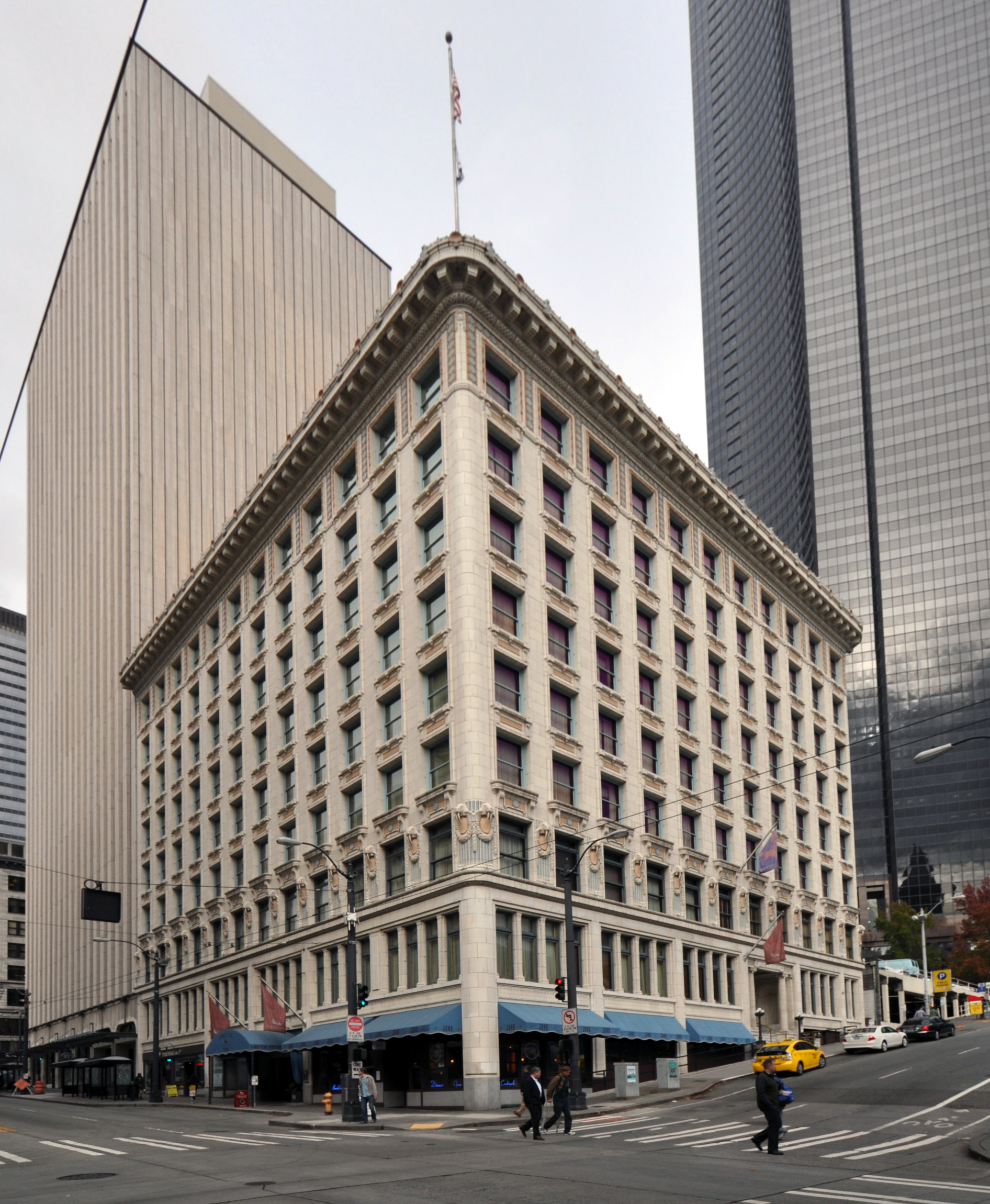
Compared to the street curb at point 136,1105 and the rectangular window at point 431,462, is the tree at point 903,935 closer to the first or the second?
the street curb at point 136,1105

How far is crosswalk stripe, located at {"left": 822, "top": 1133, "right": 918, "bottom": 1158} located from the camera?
2350 centimetres

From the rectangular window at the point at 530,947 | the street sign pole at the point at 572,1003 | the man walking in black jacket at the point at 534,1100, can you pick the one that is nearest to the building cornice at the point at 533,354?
the street sign pole at the point at 572,1003

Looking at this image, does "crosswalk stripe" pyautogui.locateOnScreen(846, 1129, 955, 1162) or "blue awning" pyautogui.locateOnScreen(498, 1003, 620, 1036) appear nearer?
"crosswalk stripe" pyautogui.locateOnScreen(846, 1129, 955, 1162)

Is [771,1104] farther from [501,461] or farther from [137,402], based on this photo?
[137,402]

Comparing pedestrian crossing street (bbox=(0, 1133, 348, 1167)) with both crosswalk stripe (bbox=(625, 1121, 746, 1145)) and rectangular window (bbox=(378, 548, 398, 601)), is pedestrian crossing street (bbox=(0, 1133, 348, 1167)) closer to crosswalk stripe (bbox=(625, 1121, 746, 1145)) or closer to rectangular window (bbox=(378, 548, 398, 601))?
crosswalk stripe (bbox=(625, 1121, 746, 1145))

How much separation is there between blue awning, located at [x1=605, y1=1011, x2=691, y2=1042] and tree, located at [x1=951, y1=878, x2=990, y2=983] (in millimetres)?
82629

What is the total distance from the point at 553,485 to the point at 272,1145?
30288 millimetres

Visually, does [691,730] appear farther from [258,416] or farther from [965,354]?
[965,354]

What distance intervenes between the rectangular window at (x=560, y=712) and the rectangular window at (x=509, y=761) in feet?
8.02

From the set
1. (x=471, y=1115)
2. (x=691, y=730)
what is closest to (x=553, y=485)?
(x=691, y=730)

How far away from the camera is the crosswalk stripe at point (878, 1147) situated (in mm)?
23500

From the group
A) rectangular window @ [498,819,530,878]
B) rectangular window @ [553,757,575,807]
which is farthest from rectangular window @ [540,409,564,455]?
rectangular window @ [498,819,530,878]

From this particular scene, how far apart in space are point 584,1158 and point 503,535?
27903 mm

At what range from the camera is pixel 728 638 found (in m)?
63.6
